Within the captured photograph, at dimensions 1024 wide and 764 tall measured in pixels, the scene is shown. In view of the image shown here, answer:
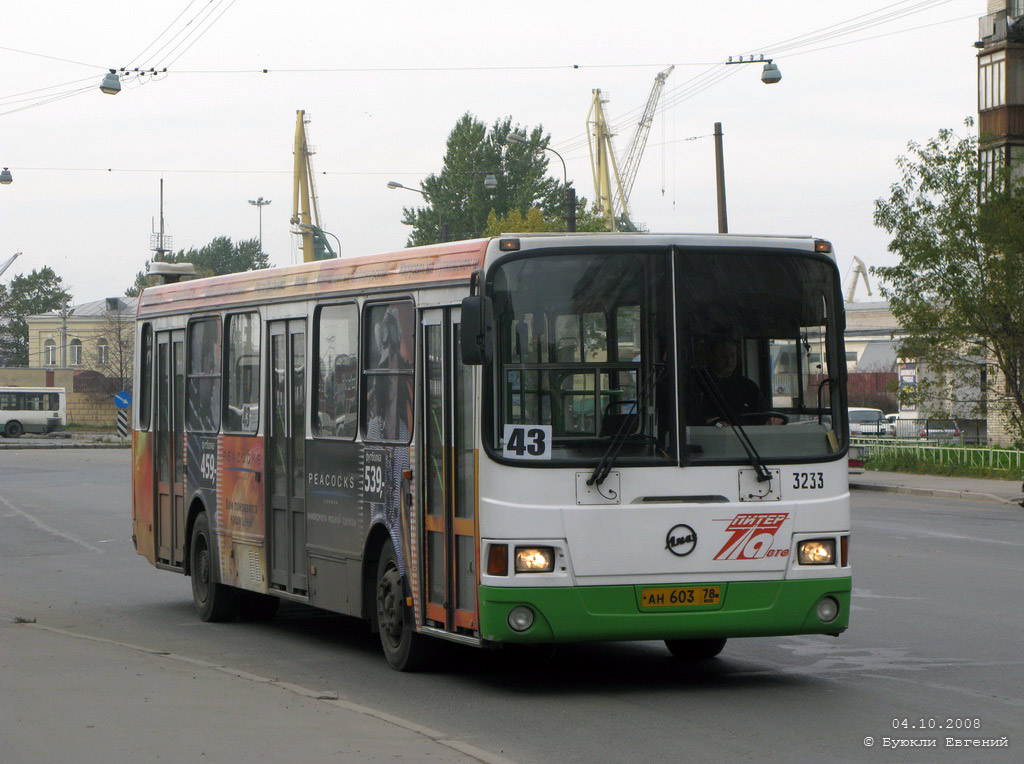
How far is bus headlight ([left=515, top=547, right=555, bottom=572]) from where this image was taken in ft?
28.5

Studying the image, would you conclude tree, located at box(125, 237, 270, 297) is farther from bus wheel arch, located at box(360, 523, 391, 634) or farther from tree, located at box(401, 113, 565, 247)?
bus wheel arch, located at box(360, 523, 391, 634)

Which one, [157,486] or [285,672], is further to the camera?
[157,486]

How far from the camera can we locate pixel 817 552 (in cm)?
909

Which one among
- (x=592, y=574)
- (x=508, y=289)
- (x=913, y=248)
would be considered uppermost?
(x=913, y=248)

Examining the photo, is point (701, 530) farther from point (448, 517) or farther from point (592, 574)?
point (448, 517)

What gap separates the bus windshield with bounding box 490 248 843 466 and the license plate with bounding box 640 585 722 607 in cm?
72

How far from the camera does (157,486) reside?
14633 mm

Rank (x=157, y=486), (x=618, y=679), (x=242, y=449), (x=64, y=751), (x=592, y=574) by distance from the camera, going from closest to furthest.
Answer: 1. (x=64, y=751)
2. (x=592, y=574)
3. (x=618, y=679)
4. (x=242, y=449)
5. (x=157, y=486)

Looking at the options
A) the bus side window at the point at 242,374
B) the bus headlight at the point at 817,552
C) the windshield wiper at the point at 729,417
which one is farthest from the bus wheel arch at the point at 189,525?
the bus headlight at the point at 817,552

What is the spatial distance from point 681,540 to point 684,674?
4.49 feet

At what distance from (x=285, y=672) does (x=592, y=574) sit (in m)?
2.59

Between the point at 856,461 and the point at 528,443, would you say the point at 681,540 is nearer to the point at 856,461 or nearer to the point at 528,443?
the point at 528,443

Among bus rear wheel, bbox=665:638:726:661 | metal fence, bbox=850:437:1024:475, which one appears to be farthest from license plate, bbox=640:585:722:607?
metal fence, bbox=850:437:1024:475

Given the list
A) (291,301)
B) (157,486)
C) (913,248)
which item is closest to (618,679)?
(291,301)
